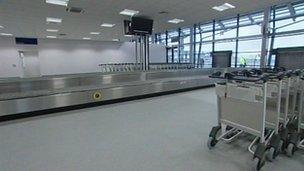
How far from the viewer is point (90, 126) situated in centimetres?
321

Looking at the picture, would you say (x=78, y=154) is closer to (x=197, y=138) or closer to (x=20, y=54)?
(x=197, y=138)

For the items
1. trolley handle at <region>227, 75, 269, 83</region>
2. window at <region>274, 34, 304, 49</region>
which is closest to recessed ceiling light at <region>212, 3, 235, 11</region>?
window at <region>274, 34, 304, 49</region>

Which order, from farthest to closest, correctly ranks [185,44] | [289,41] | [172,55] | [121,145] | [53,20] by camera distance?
[172,55]
[185,44]
[53,20]
[289,41]
[121,145]

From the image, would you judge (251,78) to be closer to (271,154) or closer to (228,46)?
(271,154)

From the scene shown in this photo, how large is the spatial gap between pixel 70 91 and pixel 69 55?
11.5 metres

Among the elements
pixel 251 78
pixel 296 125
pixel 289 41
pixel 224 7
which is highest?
pixel 224 7

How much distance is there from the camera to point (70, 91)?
14.0ft

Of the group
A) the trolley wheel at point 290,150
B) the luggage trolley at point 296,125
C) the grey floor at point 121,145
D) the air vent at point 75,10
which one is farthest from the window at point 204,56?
the trolley wheel at point 290,150

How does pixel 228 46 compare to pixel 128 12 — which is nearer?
pixel 128 12

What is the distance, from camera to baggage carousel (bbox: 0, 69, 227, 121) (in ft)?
12.1

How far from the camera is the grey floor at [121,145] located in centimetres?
195

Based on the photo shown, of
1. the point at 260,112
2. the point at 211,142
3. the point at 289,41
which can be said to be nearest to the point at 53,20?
the point at 211,142

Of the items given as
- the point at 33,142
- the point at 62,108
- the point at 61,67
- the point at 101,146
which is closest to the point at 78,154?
the point at 101,146

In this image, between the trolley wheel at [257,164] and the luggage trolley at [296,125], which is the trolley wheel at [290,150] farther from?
the trolley wheel at [257,164]
